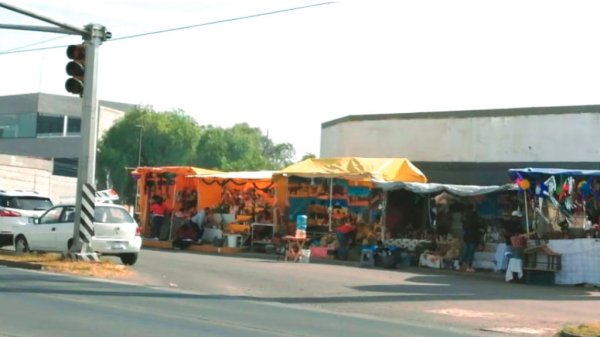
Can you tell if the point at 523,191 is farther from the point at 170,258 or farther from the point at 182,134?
the point at 182,134

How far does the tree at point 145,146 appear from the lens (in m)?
68.4

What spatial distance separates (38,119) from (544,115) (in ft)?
199

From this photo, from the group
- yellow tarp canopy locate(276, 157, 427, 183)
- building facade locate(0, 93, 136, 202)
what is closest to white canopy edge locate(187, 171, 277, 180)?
yellow tarp canopy locate(276, 157, 427, 183)

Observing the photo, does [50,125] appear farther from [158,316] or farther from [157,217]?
[158,316]

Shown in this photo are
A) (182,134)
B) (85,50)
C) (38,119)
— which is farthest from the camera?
(38,119)

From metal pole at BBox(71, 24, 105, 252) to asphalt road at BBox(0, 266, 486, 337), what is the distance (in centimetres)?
403

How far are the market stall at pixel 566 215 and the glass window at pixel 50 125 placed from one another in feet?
211

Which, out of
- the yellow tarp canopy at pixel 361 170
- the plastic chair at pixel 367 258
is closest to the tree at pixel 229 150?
the yellow tarp canopy at pixel 361 170

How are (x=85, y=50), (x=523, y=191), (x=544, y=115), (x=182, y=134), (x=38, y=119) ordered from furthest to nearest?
1. (x=38, y=119)
2. (x=182, y=134)
3. (x=544, y=115)
4. (x=523, y=191)
5. (x=85, y=50)

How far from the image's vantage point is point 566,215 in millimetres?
21906

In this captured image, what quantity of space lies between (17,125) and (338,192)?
59312mm

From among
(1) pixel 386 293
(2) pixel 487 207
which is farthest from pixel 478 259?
(1) pixel 386 293

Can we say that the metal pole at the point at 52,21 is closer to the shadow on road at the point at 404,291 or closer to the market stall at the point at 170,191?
the shadow on road at the point at 404,291

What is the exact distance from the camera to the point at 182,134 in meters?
69.2
